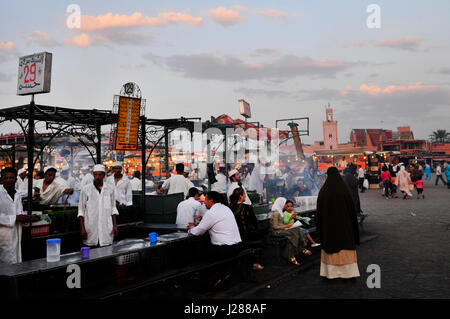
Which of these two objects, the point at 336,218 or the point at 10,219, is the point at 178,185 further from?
the point at 10,219

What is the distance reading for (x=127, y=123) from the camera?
8.48 m

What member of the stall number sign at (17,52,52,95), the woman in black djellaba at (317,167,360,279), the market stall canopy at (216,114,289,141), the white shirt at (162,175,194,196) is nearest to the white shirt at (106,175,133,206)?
the white shirt at (162,175,194,196)

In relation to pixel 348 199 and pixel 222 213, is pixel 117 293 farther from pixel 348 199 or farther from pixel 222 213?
pixel 348 199

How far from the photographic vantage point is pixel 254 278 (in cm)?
602

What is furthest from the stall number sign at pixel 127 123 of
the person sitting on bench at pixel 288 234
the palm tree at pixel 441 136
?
the palm tree at pixel 441 136

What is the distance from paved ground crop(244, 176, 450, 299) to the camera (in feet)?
17.0

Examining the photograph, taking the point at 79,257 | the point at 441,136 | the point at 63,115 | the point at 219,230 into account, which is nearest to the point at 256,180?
the point at 63,115

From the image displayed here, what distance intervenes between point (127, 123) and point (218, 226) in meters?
4.06

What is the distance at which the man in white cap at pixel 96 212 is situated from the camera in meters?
5.88

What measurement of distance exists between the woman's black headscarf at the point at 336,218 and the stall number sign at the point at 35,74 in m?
4.76

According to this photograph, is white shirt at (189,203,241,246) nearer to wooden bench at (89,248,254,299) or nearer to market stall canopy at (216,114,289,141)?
wooden bench at (89,248,254,299)

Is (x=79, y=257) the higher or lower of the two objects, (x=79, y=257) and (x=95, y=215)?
the lower

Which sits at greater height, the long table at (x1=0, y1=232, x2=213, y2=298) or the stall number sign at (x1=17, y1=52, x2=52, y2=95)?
the stall number sign at (x1=17, y1=52, x2=52, y2=95)
